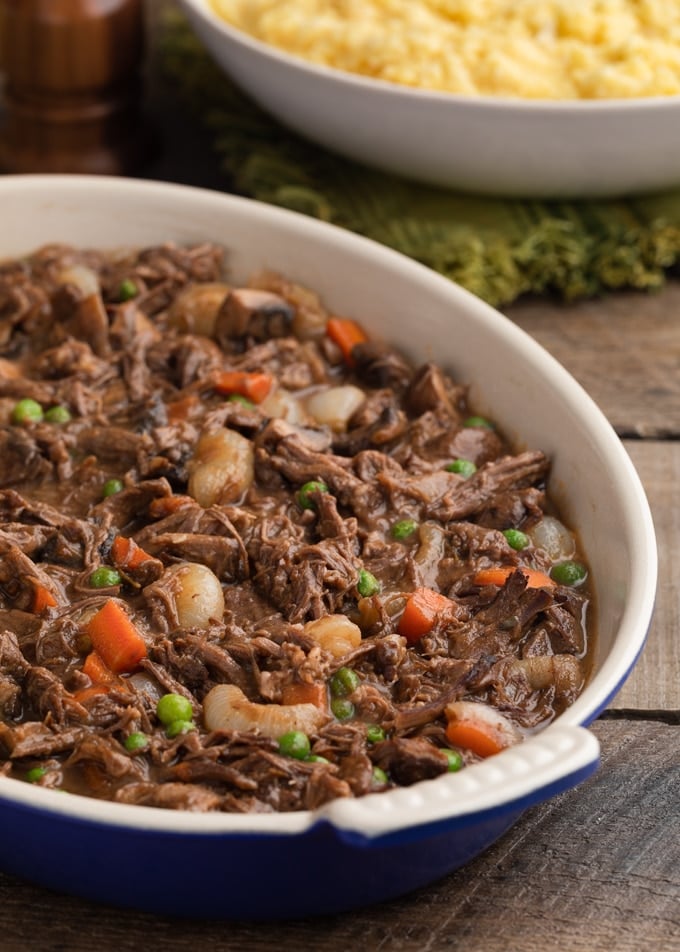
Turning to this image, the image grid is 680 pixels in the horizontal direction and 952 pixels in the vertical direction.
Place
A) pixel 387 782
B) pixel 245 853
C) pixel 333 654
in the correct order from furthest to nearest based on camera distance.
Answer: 1. pixel 333 654
2. pixel 387 782
3. pixel 245 853

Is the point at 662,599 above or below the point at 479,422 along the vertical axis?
below

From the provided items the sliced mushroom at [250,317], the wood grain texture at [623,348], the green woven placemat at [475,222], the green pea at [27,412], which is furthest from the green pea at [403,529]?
the green woven placemat at [475,222]

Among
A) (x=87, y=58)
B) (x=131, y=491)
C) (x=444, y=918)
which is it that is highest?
(x=87, y=58)

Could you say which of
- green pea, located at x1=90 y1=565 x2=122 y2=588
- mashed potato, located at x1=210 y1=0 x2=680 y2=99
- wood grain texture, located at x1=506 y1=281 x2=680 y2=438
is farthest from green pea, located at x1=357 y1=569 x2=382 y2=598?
mashed potato, located at x1=210 y1=0 x2=680 y2=99

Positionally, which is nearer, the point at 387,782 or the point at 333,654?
the point at 387,782

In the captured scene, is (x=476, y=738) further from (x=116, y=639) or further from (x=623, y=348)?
(x=623, y=348)

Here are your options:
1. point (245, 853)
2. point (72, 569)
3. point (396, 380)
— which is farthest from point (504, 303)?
point (245, 853)

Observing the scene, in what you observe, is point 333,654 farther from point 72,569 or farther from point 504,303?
point 504,303

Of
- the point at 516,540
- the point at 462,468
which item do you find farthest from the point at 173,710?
the point at 462,468
